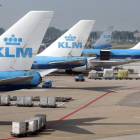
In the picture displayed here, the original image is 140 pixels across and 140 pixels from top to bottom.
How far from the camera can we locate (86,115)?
30953 millimetres

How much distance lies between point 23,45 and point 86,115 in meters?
8.17

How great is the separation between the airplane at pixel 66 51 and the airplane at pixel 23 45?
1176 inches

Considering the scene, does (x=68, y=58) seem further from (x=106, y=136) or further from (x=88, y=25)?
(x=106, y=136)

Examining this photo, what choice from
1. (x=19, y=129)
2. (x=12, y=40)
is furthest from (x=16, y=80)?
(x=19, y=129)

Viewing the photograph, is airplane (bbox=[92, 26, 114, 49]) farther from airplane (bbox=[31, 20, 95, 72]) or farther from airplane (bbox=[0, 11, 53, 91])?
airplane (bbox=[0, 11, 53, 91])

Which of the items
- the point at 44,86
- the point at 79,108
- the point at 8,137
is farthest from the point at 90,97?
the point at 8,137

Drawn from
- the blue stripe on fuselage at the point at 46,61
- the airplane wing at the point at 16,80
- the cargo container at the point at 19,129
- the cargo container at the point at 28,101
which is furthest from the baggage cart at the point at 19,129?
the blue stripe on fuselage at the point at 46,61

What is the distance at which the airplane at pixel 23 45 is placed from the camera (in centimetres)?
2691

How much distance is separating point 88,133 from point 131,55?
56178mm

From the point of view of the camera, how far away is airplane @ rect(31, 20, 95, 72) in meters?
58.8

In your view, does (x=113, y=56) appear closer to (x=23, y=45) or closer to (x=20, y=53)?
(x=23, y=45)

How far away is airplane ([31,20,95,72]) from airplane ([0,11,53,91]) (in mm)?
29875

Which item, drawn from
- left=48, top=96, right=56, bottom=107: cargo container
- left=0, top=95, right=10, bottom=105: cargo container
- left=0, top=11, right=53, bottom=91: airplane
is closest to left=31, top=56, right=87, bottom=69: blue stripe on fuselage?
left=0, top=95, right=10, bottom=105: cargo container

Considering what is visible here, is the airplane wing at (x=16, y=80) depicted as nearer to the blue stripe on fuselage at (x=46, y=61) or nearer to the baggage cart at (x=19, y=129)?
the baggage cart at (x=19, y=129)
